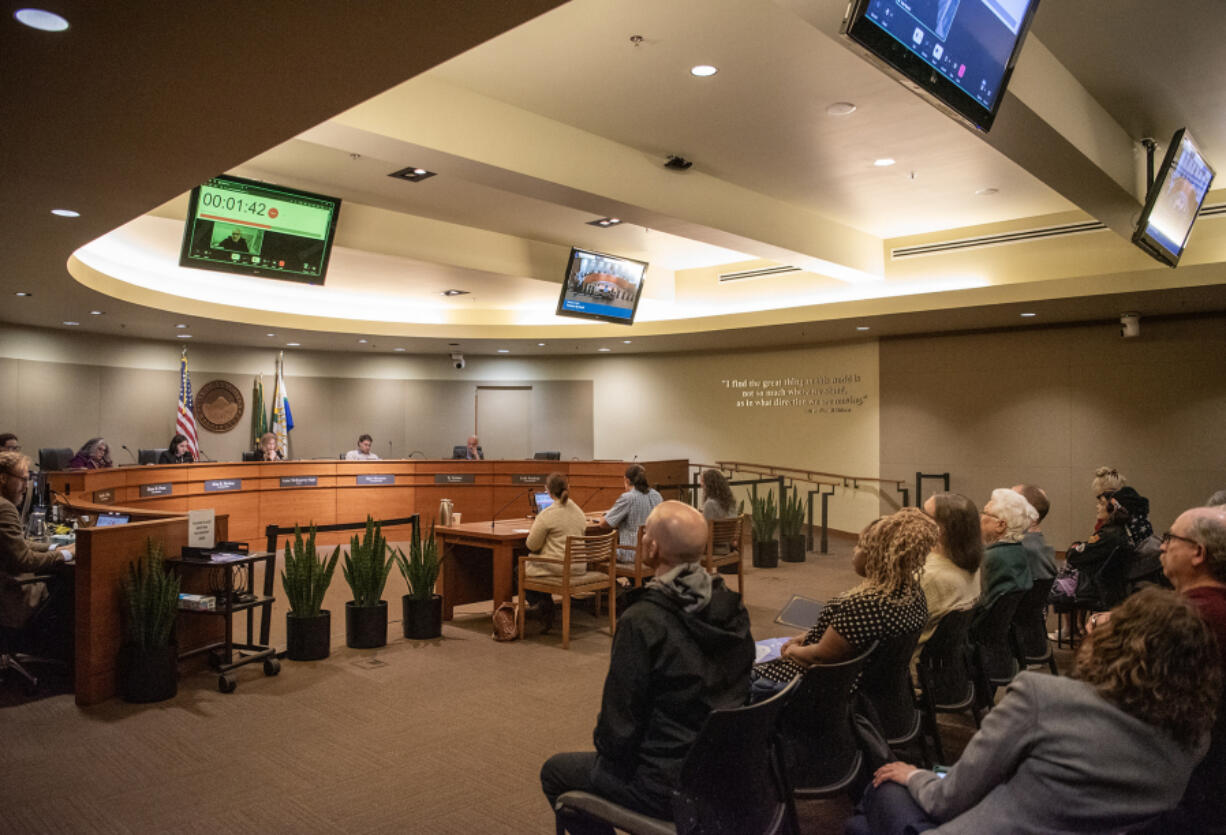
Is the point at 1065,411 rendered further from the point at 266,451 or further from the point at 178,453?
the point at 178,453

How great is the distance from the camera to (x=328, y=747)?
4.00 m

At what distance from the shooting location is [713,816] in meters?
2.15

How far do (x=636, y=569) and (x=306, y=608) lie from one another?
2.47m

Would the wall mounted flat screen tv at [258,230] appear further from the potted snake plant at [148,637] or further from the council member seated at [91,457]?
the council member seated at [91,457]

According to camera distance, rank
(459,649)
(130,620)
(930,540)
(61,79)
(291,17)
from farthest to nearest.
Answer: (459,649), (130,620), (930,540), (61,79), (291,17)

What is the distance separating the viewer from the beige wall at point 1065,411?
9008mm

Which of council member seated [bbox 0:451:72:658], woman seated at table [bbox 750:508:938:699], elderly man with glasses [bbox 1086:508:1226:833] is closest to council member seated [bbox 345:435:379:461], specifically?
council member seated [bbox 0:451:72:658]

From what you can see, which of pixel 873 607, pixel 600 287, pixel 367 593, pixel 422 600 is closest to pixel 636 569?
pixel 422 600

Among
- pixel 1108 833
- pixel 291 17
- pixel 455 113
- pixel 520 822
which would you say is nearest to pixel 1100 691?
pixel 1108 833

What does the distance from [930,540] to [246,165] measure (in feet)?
18.1

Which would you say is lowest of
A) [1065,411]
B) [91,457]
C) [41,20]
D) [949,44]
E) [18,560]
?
[18,560]

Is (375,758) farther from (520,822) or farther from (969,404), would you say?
(969,404)

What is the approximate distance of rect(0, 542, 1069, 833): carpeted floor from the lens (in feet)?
10.8

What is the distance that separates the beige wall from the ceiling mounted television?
25.0ft
